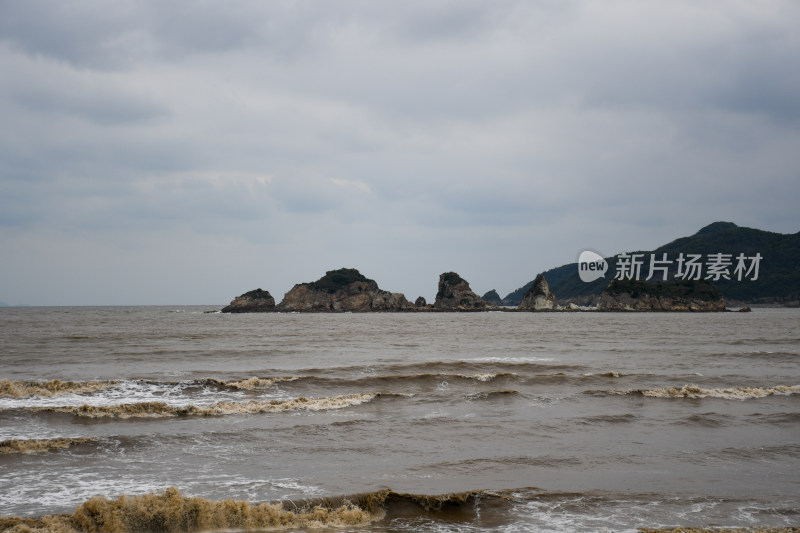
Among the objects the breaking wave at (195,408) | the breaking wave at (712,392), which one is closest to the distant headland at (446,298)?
the breaking wave at (712,392)

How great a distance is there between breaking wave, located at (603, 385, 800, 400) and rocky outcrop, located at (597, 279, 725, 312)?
15377 cm

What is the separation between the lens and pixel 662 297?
16062 centimetres

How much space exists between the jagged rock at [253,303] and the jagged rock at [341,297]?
5.82 metres

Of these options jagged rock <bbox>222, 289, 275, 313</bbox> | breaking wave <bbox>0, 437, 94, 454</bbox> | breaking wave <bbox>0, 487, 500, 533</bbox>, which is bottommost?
jagged rock <bbox>222, 289, 275, 313</bbox>

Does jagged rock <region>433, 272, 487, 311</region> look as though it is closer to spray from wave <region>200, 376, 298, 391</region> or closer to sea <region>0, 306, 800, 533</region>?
sea <region>0, 306, 800, 533</region>

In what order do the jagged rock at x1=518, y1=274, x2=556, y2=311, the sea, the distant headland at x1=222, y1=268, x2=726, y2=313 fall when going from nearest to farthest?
the sea < the distant headland at x1=222, y1=268, x2=726, y2=313 < the jagged rock at x1=518, y1=274, x2=556, y2=311

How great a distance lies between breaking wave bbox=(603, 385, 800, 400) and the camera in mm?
18797

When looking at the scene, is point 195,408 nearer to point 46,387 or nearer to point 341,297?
point 46,387

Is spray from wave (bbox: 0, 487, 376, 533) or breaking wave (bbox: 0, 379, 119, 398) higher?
spray from wave (bbox: 0, 487, 376, 533)

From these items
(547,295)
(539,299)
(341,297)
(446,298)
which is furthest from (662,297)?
(341,297)

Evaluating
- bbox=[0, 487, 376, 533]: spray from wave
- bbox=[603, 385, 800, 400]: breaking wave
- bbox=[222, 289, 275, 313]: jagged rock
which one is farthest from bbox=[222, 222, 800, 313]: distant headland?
bbox=[0, 487, 376, 533]: spray from wave

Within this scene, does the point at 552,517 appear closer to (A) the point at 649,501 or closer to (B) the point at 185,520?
(A) the point at 649,501

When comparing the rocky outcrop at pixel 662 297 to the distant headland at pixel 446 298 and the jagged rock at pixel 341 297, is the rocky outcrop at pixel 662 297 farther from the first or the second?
the jagged rock at pixel 341 297

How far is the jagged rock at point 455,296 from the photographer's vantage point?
176 meters
